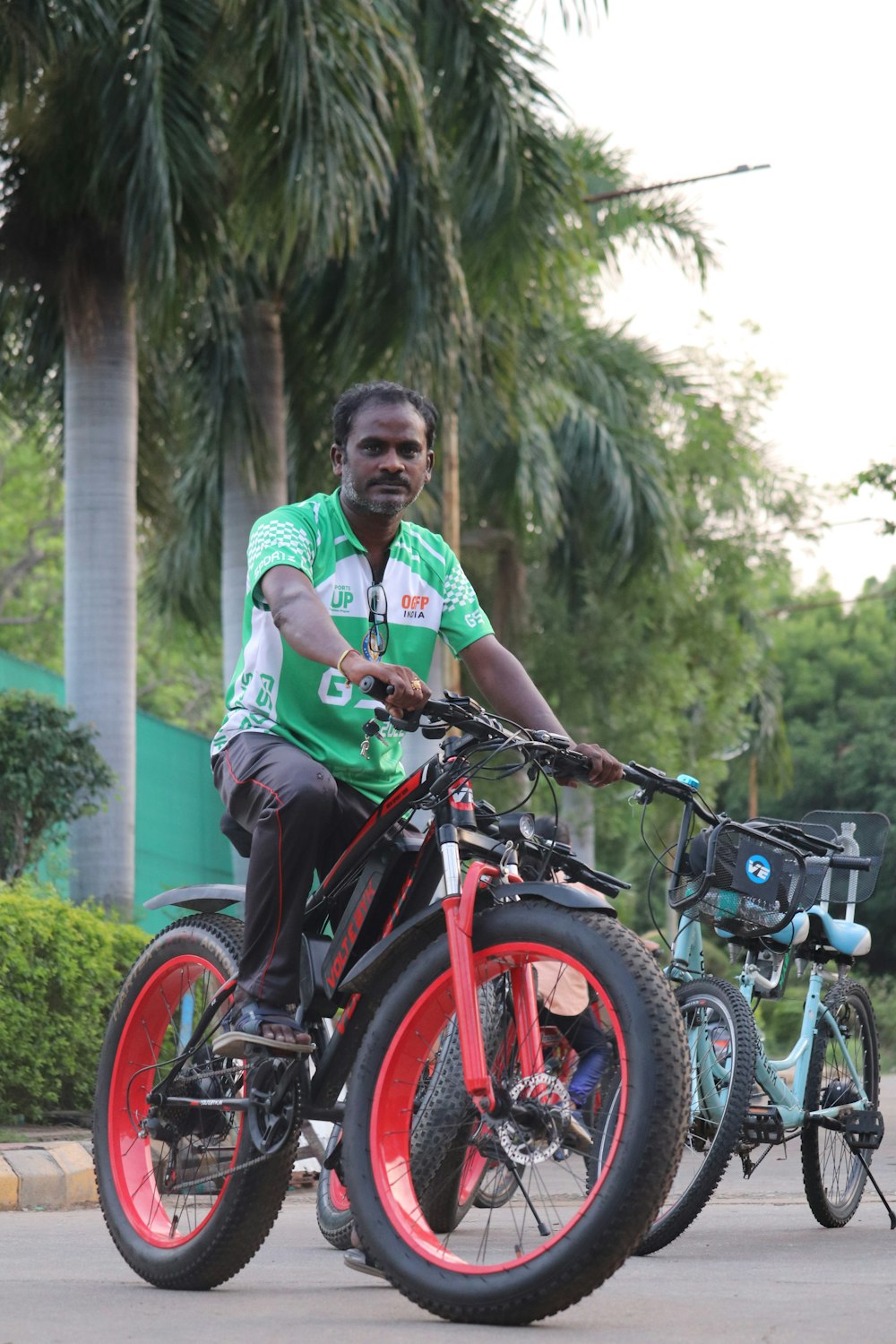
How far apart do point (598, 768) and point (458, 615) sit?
67 centimetres

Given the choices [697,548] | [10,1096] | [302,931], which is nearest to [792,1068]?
[302,931]

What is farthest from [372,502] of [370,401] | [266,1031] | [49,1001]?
[49,1001]

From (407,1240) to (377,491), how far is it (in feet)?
5.24

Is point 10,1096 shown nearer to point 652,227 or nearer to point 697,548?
point 652,227

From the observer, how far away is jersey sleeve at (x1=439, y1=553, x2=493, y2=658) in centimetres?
444

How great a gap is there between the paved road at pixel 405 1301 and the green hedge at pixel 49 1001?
2822mm

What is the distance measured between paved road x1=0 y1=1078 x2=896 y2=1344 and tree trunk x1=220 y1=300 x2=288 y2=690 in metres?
9.66

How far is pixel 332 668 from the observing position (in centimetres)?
425

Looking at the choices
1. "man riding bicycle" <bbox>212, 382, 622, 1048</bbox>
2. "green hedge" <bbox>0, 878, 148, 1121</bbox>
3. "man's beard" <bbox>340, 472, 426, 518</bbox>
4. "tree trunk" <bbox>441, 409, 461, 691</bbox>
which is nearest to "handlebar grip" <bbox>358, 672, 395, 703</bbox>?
"man riding bicycle" <bbox>212, 382, 622, 1048</bbox>

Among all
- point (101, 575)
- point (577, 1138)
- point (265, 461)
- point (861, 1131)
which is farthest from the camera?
point (265, 461)

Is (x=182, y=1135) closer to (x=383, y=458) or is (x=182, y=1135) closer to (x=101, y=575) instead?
(x=383, y=458)

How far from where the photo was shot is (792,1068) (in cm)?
665

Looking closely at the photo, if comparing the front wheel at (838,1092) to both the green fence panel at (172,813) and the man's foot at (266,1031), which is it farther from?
the green fence panel at (172,813)

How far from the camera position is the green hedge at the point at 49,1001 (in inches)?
366
